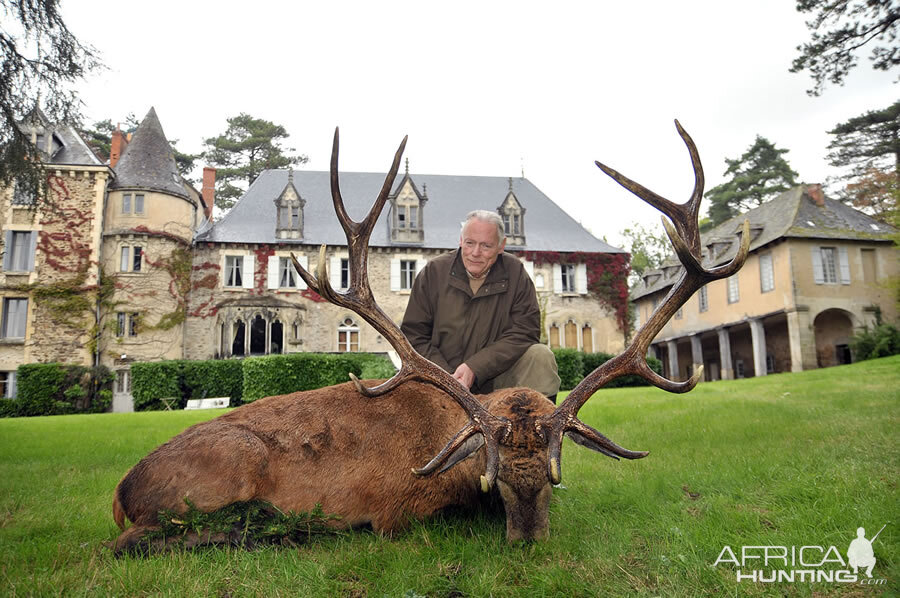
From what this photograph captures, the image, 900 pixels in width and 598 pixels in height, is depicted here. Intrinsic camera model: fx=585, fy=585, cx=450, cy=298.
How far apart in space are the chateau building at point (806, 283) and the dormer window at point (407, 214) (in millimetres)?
15100

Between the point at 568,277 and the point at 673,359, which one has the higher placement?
the point at 568,277

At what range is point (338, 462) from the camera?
3.80 metres

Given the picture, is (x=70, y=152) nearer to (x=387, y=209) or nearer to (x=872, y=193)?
(x=387, y=209)

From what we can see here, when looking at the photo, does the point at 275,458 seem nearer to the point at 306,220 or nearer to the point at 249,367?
the point at 249,367

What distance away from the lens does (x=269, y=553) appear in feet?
10.8

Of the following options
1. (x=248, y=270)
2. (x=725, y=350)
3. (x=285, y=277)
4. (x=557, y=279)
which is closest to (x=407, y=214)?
(x=285, y=277)

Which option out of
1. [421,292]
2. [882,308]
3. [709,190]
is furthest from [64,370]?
[709,190]

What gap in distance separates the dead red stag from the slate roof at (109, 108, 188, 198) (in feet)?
93.4

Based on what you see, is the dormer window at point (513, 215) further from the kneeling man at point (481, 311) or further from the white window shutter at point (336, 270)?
the kneeling man at point (481, 311)

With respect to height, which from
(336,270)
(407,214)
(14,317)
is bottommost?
(14,317)

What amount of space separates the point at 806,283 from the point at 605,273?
376 inches

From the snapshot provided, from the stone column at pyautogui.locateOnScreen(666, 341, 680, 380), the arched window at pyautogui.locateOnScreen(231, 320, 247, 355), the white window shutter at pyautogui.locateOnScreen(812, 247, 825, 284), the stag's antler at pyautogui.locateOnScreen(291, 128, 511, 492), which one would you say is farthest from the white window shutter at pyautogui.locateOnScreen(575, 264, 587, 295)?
the stag's antler at pyautogui.locateOnScreen(291, 128, 511, 492)

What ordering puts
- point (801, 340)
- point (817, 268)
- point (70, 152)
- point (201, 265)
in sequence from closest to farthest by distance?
point (801, 340)
point (817, 268)
point (70, 152)
point (201, 265)

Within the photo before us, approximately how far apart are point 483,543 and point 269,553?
121cm
